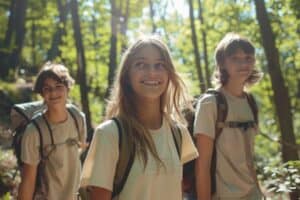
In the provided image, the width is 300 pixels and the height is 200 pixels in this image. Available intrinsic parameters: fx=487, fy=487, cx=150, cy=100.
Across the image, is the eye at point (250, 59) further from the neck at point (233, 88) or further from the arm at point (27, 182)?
the arm at point (27, 182)

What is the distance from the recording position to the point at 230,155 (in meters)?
3.66

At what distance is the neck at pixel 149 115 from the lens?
269 cm

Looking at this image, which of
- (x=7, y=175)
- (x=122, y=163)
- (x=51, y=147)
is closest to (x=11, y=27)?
(x=7, y=175)

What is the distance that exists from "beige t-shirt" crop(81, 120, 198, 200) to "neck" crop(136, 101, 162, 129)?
13cm

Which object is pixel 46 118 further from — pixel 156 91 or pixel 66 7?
pixel 66 7

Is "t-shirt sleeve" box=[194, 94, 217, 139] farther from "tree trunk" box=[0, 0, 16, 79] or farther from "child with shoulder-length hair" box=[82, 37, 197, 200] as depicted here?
"tree trunk" box=[0, 0, 16, 79]

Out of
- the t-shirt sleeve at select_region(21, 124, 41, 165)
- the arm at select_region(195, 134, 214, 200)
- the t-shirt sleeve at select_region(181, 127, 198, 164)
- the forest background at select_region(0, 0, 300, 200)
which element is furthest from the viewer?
the forest background at select_region(0, 0, 300, 200)

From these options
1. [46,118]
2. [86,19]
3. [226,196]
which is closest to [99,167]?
[226,196]

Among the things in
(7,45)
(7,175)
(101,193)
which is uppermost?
(7,45)

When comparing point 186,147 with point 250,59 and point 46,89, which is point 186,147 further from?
point 46,89

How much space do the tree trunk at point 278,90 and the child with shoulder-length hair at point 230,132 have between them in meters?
2.50

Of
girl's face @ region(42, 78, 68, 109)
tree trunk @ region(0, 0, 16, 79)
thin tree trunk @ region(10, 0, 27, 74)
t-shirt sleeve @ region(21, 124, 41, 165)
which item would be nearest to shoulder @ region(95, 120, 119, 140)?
t-shirt sleeve @ region(21, 124, 41, 165)

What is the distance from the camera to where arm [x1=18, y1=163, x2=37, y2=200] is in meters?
4.73

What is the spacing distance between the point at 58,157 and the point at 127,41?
8.44m
